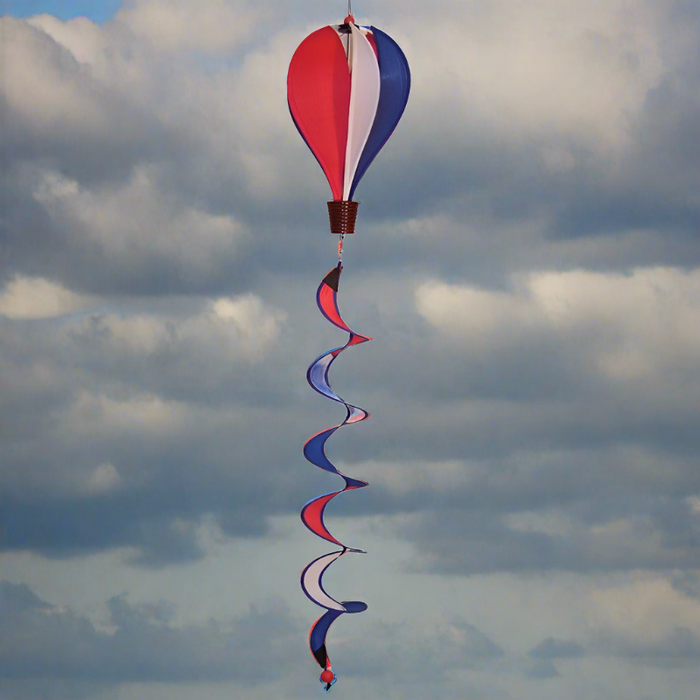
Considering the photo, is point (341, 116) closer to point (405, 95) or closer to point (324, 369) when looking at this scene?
point (405, 95)

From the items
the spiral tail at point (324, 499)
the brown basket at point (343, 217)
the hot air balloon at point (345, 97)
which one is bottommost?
the spiral tail at point (324, 499)

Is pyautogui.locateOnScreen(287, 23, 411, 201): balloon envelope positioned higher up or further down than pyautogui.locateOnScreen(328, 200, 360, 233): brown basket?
higher up

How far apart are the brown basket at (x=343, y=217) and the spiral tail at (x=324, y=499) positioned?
154cm

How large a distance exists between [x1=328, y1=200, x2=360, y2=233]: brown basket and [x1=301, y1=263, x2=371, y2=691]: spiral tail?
1544 mm

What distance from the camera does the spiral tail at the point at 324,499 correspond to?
166 ft

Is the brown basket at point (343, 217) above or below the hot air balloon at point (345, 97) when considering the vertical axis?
below

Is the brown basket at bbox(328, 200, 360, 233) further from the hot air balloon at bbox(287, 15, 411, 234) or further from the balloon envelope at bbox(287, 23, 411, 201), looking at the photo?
the balloon envelope at bbox(287, 23, 411, 201)

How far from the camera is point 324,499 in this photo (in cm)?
5150

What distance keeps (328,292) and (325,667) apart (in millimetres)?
11479

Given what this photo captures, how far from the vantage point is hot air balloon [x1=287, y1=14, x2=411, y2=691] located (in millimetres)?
51438

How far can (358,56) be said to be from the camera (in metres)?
52.3

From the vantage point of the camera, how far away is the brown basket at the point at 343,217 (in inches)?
2062

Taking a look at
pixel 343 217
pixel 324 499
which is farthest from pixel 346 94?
pixel 324 499

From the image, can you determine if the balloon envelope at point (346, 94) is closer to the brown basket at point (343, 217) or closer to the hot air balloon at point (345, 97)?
the hot air balloon at point (345, 97)
